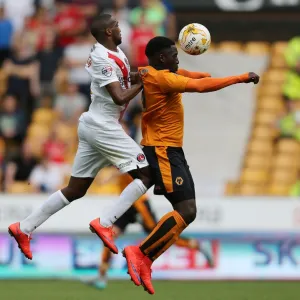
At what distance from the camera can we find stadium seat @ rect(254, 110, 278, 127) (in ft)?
56.2

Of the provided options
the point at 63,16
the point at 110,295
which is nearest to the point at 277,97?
the point at 63,16

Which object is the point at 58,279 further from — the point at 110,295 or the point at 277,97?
the point at 277,97

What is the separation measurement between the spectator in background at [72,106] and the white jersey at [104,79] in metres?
6.46

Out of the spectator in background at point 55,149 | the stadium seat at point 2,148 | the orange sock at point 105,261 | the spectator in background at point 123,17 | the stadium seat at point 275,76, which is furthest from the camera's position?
the stadium seat at point 275,76

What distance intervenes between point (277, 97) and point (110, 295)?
21.8 ft

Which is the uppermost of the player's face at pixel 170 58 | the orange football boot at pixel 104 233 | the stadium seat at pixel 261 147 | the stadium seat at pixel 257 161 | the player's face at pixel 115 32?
the player's face at pixel 115 32

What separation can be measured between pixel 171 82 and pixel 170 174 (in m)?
0.85

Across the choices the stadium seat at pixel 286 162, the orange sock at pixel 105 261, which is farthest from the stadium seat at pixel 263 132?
the orange sock at pixel 105 261

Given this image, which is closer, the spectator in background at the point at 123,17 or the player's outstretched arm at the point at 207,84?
the player's outstretched arm at the point at 207,84

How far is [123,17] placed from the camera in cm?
1731

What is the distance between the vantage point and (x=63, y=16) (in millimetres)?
17516

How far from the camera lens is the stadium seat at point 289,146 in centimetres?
1634

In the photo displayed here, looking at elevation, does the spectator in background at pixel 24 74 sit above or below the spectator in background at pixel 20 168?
above

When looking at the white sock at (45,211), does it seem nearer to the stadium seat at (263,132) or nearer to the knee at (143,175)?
the knee at (143,175)
